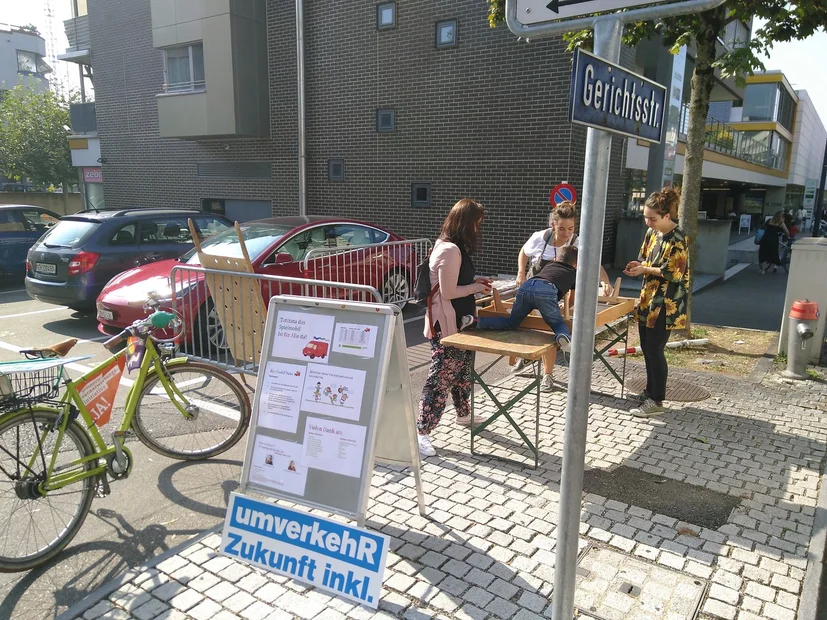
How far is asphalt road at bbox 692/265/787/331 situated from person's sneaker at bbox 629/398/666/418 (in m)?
4.99

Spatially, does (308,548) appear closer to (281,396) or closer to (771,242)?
(281,396)

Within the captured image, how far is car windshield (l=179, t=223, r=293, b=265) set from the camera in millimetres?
7676

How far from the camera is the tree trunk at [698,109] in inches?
288

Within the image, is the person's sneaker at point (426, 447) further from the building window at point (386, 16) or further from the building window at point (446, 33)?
the building window at point (386, 16)

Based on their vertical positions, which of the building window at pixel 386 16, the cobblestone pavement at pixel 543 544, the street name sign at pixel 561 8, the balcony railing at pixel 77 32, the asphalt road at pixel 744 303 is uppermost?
the balcony railing at pixel 77 32

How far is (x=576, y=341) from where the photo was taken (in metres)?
2.20

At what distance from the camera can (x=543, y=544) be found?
11.2 ft

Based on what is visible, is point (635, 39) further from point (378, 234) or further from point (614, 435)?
point (614, 435)

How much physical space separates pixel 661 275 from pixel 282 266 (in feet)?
14.7

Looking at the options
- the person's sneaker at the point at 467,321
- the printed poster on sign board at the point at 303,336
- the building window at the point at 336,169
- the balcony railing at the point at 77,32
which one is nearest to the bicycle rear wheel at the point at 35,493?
the printed poster on sign board at the point at 303,336

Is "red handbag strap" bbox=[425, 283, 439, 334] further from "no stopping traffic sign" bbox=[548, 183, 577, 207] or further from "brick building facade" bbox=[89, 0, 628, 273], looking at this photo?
"brick building facade" bbox=[89, 0, 628, 273]

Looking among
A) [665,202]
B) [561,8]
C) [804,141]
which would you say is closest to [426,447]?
[665,202]

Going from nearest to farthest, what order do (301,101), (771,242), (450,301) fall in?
Result: (450,301), (301,101), (771,242)

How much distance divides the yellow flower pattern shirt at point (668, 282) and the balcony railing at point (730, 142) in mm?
12054
